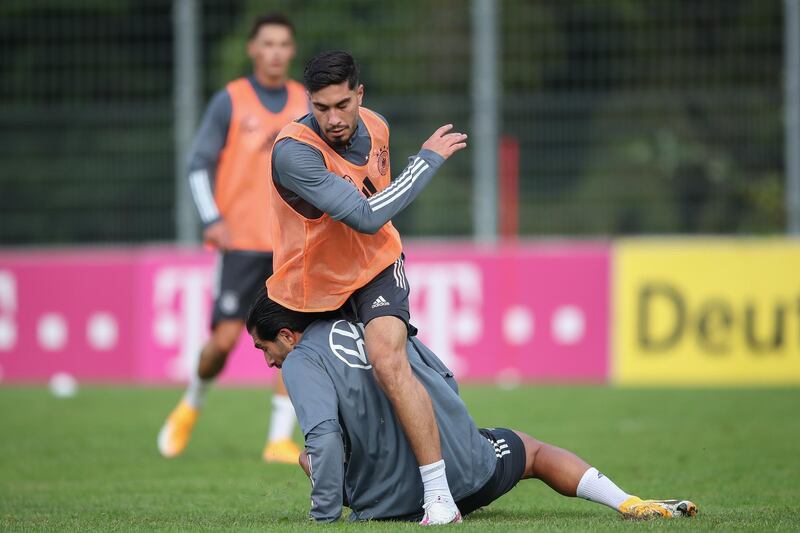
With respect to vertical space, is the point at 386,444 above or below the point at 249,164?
below

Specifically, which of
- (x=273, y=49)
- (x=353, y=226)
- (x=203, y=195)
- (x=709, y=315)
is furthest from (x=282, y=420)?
(x=709, y=315)

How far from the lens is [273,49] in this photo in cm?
910

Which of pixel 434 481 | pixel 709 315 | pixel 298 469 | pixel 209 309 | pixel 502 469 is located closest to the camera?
pixel 434 481

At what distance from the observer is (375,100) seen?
639 inches

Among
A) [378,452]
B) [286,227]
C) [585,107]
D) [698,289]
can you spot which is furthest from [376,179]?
[585,107]

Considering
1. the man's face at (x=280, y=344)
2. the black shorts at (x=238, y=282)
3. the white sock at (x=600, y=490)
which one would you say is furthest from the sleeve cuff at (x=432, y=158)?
the black shorts at (x=238, y=282)

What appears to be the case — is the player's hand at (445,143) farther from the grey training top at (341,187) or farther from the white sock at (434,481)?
the white sock at (434,481)

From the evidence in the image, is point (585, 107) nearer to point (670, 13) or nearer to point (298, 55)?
point (670, 13)

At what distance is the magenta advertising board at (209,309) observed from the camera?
46.3ft

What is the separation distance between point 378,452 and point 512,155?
975 centimetres

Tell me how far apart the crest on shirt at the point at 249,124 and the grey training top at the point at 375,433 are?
3345 millimetres

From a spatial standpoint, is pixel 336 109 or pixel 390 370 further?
pixel 336 109

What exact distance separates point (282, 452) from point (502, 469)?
2941 mm

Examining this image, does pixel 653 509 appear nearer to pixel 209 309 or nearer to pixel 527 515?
pixel 527 515
